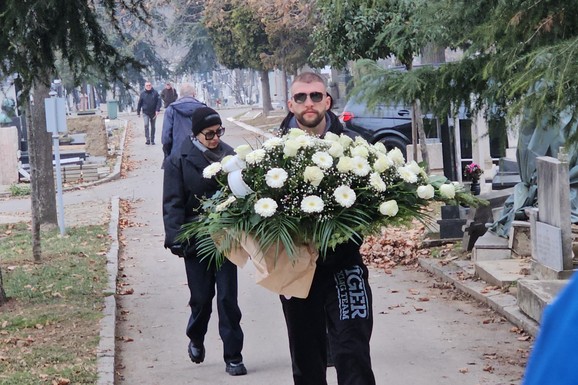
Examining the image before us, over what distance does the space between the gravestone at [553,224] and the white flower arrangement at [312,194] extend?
4.05 metres

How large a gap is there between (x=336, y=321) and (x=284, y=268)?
0.36 metres

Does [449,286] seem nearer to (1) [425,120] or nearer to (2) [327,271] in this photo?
(1) [425,120]

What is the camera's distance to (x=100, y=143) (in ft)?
104

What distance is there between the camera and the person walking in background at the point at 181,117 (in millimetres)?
12038

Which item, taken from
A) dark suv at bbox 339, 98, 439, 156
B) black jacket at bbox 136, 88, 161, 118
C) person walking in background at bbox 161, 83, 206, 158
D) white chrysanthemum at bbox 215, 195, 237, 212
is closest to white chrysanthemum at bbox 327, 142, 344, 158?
white chrysanthemum at bbox 215, 195, 237, 212

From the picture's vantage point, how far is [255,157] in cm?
530

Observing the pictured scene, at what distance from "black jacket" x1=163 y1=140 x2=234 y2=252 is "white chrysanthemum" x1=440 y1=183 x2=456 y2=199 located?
90.1 inches

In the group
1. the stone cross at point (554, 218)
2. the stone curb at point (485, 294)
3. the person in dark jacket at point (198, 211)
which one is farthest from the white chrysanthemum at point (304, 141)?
the stone cross at point (554, 218)

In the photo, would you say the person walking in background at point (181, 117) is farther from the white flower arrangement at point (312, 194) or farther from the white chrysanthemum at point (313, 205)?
the white chrysanthemum at point (313, 205)

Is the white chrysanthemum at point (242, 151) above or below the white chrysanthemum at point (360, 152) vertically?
above

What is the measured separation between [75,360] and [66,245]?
750 cm

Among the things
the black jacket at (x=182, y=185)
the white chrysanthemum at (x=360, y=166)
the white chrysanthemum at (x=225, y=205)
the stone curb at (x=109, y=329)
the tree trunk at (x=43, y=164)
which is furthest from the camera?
the tree trunk at (x=43, y=164)

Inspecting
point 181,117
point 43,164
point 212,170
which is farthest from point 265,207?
point 43,164

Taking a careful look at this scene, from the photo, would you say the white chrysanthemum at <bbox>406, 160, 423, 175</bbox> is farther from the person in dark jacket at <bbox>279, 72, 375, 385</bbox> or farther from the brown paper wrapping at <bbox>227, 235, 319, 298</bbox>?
the brown paper wrapping at <bbox>227, 235, 319, 298</bbox>
